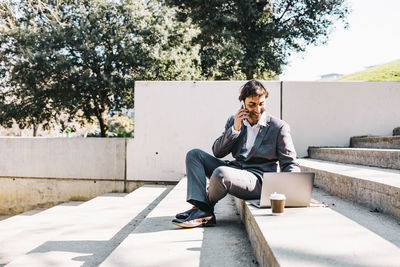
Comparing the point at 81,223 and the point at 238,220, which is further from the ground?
the point at 238,220

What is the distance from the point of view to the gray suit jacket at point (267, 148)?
2673mm

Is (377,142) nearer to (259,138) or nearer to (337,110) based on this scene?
(337,110)

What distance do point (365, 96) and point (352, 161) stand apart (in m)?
2.19

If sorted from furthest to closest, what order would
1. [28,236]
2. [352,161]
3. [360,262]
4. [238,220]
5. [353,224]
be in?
[352,161] < [28,236] < [238,220] < [353,224] < [360,262]

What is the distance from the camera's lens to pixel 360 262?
4.39ft

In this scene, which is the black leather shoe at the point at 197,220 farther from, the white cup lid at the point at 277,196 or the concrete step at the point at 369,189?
the concrete step at the point at 369,189

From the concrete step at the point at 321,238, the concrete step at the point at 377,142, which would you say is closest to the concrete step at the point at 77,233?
the concrete step at the point at 321,238

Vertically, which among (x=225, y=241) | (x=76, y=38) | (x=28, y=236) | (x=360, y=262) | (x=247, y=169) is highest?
(x=76, y=38)

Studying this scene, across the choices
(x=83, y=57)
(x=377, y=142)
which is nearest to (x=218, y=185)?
(x=377, y=142)

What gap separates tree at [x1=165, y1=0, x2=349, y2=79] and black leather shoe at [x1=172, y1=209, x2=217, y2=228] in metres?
9.68

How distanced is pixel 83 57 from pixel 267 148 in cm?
980

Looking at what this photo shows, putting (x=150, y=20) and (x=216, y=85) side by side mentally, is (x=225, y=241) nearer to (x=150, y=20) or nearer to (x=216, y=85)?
(x=216, y=85)

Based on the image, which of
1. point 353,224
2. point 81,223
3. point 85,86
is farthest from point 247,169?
point 85,86

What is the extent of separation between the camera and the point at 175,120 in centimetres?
621
